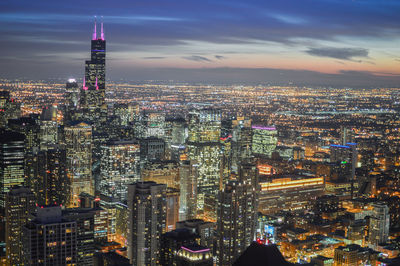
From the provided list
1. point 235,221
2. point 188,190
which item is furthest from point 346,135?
point 235,221

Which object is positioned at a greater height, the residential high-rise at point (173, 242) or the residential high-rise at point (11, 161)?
the residential high-rise at point (11, 161)

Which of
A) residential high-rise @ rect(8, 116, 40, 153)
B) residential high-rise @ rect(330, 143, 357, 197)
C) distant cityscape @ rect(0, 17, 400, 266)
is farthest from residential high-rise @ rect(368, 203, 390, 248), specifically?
residential high-rise @ rect(8, 116, 40, 153)

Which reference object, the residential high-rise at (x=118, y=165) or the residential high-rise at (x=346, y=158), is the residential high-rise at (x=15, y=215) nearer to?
the residential high-rise at (x=118, y=165)

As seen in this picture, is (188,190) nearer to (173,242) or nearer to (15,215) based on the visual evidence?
(173,242)

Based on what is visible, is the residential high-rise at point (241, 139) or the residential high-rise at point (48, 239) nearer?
the residential high-rise at point (48, 239)

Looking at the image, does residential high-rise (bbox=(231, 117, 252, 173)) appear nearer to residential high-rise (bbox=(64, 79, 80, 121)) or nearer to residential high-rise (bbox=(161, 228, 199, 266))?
residential high-rise (bbox=(64, 79, 80, 121))

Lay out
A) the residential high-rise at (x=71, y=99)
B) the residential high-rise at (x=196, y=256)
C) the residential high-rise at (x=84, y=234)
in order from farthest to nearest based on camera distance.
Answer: the residential high-rise at (x=71, y=99)
the residential high-rise at (x=84, y=234)
the residential high-rise at (x=196, y=256)

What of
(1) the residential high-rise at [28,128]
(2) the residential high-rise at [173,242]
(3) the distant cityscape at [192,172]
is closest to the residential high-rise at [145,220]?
(3) the distant cityscape at [192,172]
